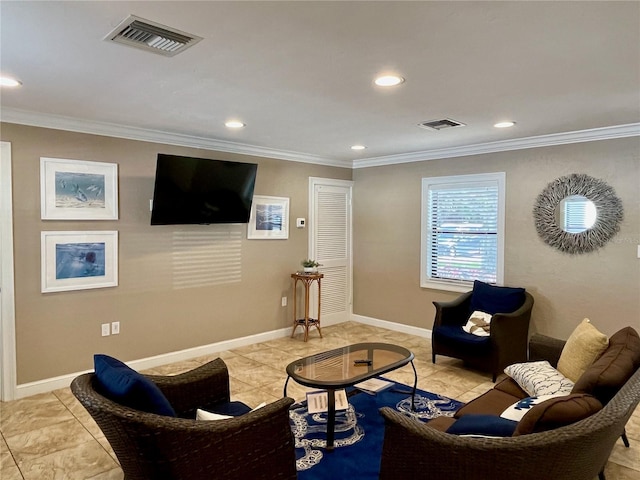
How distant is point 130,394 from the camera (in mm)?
1876

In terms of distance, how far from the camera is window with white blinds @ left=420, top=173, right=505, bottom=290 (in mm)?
4926

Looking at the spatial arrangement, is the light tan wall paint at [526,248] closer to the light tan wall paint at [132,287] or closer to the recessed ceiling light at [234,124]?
the light tan wall paint at [132,287]

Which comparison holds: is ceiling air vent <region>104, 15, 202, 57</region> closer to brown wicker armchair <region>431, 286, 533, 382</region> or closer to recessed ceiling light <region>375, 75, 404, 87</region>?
recessed ceiling light <region>375, 75, 404, 87</region>

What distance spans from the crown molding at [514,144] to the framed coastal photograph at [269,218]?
1.43m

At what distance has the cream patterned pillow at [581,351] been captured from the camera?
2.54 m

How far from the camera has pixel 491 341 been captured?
4.05 metres

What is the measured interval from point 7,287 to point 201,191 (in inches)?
72.4

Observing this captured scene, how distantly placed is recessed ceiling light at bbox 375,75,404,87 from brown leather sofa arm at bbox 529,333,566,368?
6.95 feet

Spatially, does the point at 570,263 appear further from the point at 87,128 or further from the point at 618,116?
the point at 87,128

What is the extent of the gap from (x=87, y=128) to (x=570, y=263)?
476 cm

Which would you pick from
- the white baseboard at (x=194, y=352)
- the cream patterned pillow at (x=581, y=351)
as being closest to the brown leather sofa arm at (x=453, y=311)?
the white baseboard at (x=194, y=352)

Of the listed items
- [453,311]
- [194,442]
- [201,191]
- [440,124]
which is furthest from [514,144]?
[194,442]

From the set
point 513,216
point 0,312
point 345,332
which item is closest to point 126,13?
point 0,312

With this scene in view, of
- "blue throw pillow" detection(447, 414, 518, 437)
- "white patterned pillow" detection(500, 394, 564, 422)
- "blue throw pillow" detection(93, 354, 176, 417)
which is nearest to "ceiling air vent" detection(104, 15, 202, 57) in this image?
"blue throw pillow" detection(93, 354, 176, 417)
